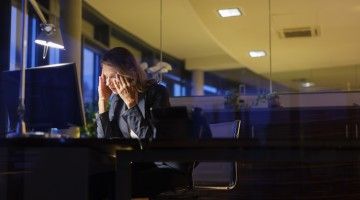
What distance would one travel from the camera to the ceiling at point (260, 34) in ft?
18.5

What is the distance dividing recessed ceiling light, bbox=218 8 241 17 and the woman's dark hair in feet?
12.3

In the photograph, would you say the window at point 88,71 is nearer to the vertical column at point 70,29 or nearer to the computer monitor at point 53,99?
the vertical column at point 70,29

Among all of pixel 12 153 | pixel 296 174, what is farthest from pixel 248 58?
pixel 12 153

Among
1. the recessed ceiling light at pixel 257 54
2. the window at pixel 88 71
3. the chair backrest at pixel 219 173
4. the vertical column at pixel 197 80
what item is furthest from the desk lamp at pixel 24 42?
the vertical column at pixel 197 80

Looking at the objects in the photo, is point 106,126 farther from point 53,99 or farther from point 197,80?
point 197,80

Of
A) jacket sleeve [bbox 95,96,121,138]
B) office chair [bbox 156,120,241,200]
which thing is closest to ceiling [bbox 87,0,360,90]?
office chair [bbox 156,120,241,200]

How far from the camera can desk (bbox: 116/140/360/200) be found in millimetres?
1321

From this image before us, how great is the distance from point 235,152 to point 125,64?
0.81m

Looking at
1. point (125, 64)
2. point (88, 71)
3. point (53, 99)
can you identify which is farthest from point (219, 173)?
point (88, 71)

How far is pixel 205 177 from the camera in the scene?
257 centimetres

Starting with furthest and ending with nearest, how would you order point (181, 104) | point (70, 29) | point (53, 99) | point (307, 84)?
1. point (307, 84)
2. point (70, 29)
3. point (181, 104)
4. point (53, 99)

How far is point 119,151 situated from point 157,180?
356mm

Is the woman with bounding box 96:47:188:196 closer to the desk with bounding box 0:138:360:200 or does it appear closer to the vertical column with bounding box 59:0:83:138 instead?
the desk with bounding box 0:138:360:200

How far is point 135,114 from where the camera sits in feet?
6.34
